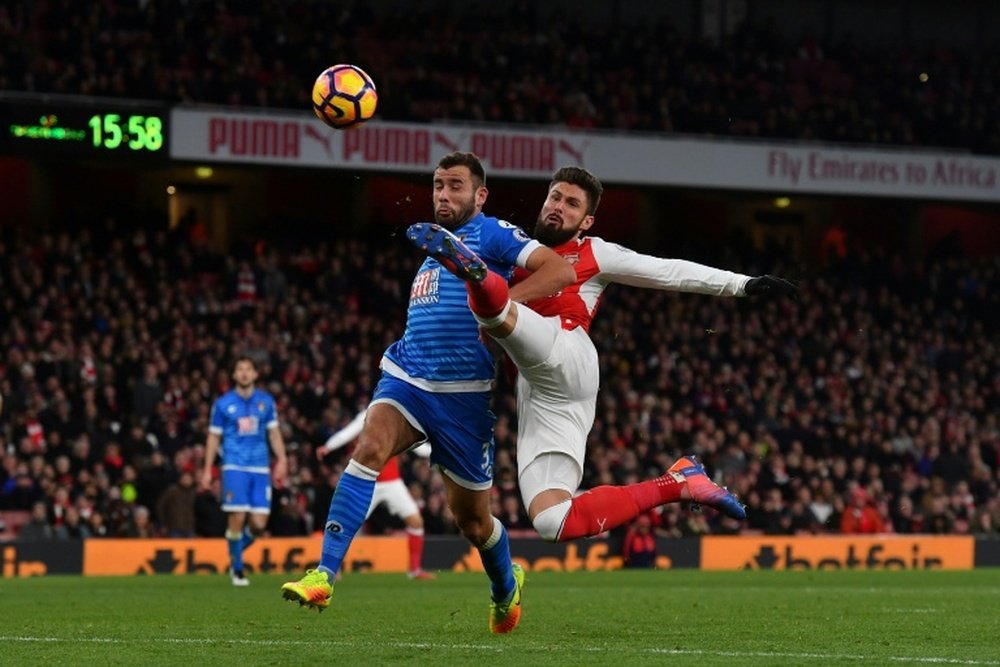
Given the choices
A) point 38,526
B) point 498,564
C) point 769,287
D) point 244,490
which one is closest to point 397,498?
point 244,490

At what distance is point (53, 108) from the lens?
24.2 meters

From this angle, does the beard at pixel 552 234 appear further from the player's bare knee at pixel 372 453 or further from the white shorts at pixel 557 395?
the player's bare knee at pixel 372 453

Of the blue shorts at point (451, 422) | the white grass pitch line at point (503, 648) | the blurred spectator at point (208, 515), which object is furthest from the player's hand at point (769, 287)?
the blurred spectator at point (208, 515)

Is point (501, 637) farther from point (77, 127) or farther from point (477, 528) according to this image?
point (77, 127)

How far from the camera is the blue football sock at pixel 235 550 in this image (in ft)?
53.5

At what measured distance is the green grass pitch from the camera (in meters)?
7.78

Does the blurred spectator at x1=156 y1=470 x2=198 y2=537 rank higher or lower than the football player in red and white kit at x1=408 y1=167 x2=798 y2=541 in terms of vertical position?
lower

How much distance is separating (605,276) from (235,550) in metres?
8.52

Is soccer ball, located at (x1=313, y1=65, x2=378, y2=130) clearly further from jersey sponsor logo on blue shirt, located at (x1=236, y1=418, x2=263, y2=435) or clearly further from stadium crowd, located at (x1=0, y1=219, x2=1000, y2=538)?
stadium crowd, located at (x1=0, y1=219, x2=1000, y2=538)

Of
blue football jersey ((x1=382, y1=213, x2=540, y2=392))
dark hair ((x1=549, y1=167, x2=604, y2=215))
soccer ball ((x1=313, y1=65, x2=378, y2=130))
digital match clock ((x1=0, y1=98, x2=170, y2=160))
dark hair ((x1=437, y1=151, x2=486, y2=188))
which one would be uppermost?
digital match clock ((x1=0, y1=98, x2=170, y2=160))

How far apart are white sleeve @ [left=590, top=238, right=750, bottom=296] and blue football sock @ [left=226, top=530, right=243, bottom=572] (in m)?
8.39

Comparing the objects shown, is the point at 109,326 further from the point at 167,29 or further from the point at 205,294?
the point at 167,29

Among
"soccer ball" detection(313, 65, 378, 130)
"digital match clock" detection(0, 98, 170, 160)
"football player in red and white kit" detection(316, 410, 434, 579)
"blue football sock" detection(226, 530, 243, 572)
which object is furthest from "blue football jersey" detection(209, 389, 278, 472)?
"digital match clock" detection(0, 98, 170, 160)

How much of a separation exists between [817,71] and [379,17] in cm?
929
